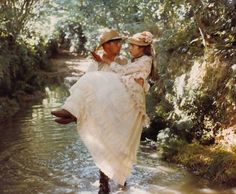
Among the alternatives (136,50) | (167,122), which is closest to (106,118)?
(136,50)

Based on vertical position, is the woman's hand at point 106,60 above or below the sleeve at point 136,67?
above

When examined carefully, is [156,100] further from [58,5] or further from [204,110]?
[58,5]

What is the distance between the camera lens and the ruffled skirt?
5.82 meters

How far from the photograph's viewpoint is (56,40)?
33031 mm

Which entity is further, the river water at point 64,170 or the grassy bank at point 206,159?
the grassy bank at point 206,159

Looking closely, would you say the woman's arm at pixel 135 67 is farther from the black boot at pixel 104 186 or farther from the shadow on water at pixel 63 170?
the shadow on water at pixel 63 170

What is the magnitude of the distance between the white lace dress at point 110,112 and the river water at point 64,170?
1.21 m

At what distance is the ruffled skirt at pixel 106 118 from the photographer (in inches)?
229

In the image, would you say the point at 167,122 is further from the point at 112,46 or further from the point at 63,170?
the point at 112,46

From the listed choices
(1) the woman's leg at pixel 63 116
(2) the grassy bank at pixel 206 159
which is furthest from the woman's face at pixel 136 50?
(2) the grassy bank at pixel 206 159

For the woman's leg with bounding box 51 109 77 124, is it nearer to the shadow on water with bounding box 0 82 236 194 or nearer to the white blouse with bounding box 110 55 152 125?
the white blouse with bounding box 110 55 152 125

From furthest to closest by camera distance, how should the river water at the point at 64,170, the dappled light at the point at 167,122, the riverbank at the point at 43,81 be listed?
the riverbank at the point at 43,81 → the dappled light at the point at 167,122 → the river water at the point at 64,170

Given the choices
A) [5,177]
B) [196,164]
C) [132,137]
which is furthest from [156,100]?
[132,137]

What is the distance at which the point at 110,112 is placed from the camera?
582 centimetres
